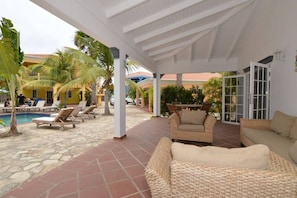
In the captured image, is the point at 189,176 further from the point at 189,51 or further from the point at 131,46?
the point at 189,51

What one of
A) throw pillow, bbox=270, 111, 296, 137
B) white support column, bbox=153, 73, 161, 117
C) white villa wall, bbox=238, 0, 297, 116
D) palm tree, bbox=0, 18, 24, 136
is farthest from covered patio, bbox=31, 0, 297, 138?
palm tree, bbox=0, 18, 24, 136

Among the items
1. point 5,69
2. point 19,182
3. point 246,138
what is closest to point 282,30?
point 246,138

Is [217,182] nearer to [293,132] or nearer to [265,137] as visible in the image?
[265,137]

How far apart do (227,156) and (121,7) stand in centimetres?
400

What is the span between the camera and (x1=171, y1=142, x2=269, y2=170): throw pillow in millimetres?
1532

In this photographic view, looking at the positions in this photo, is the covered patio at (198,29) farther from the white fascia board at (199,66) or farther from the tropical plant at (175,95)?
the tropical plant at (175,95)

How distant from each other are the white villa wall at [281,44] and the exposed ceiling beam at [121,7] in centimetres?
369

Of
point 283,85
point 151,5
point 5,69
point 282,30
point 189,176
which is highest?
point 151,5

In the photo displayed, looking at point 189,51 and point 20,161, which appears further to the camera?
point 189,51

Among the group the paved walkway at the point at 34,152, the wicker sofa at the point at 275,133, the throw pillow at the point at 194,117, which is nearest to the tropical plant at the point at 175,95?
the throw pillow at the point at 194,117

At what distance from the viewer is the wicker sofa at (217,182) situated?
1.41 meters

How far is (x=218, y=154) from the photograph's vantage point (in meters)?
1.64

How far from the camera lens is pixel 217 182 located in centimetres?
149

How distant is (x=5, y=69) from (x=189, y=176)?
6.59m
